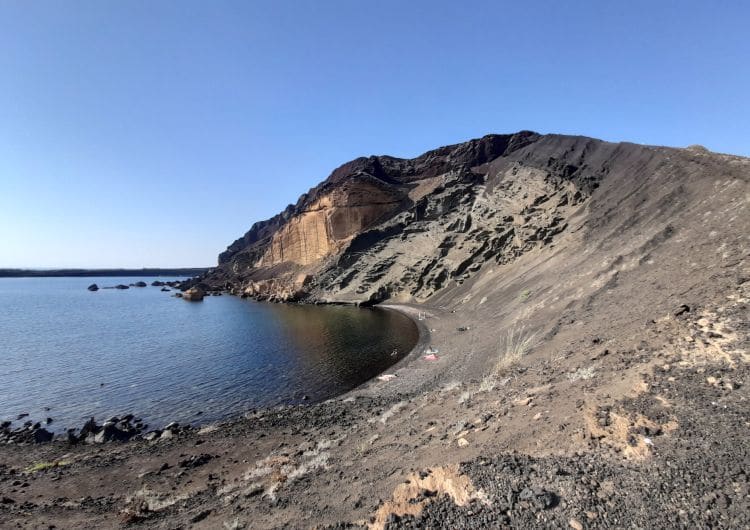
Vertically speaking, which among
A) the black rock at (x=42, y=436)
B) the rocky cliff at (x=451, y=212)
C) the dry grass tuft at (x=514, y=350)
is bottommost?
the black rock at (x=42, y=436)

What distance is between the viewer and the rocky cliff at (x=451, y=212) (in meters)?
34.1

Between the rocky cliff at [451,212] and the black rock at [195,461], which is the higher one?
the rocky cliff at [451,212]

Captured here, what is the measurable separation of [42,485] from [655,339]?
62.4ft

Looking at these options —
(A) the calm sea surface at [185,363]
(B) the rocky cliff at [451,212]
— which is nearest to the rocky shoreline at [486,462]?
(A) the calm sea surface at [185,363]

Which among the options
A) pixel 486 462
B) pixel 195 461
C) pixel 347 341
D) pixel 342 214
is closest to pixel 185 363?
pixel 347 341

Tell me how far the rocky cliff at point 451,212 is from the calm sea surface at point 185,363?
11.7 metres

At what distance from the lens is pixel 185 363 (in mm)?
26078

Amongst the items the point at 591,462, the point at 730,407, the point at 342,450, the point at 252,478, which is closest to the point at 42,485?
the point at 252,478

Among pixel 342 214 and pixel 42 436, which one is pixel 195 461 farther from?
pixel 342 214

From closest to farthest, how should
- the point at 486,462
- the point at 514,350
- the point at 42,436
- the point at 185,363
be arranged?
the point at 486,462, the point at 514,350, the point at 42,436, the point at 185,363

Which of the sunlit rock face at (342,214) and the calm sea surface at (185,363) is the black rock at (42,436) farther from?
the sunlit rock face at (342,214)

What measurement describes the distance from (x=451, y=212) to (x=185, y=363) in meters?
41.3

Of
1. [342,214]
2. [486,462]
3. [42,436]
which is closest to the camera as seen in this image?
[486,462]

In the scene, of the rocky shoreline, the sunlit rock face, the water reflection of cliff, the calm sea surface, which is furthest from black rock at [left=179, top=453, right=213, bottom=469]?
the sunlit rock face
